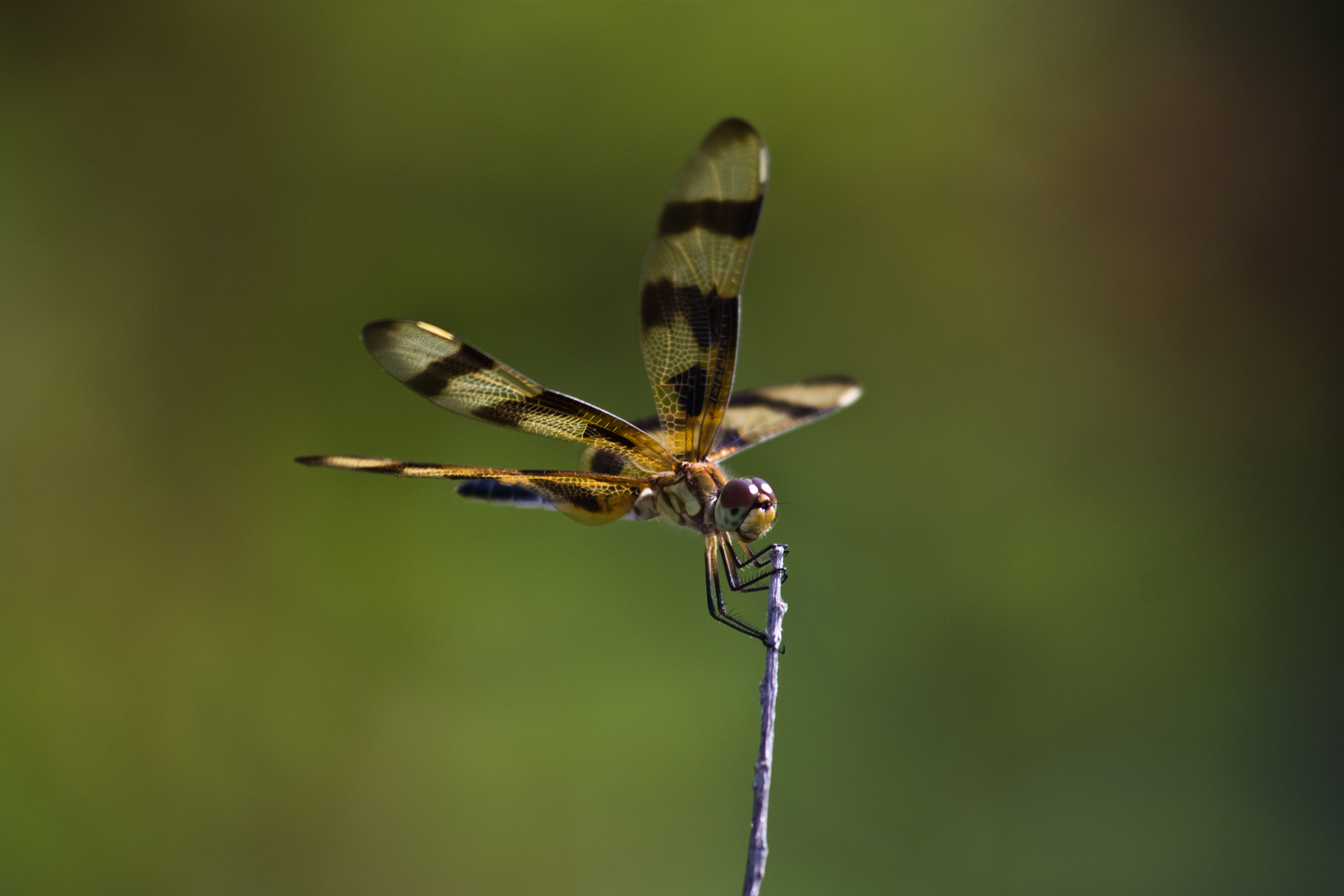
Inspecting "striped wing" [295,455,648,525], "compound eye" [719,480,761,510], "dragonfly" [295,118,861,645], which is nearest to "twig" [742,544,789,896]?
"compound eye" [719,480,761,510]

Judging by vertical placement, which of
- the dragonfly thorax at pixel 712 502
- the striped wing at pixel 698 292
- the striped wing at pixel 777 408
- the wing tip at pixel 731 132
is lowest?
the dragonfly thorax at pixel 712 502

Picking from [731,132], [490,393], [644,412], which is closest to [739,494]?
[490,393]

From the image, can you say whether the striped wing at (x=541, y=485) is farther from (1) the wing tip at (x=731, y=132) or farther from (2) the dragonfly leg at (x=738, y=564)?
(1) the wing tip at (x=731, y=132)

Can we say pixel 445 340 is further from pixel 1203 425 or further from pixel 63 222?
pixel 1203 425

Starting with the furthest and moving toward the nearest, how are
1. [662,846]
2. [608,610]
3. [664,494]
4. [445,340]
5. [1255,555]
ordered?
[1255,555], [608,610], [662,846], [664,494], [445,340]

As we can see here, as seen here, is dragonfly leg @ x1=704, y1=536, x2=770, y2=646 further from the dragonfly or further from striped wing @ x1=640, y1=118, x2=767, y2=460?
striped wing @ x1=640, y1=118, x2=767, y2=460

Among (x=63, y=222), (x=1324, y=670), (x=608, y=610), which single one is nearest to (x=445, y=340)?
(x=608, y=610)

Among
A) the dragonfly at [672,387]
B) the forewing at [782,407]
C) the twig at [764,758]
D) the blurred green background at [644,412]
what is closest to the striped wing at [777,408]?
the forewing at [782,407]
